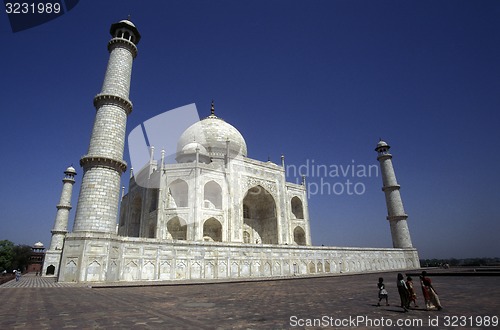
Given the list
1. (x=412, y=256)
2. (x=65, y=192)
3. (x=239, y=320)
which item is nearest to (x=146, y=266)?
(x=239, y=320)

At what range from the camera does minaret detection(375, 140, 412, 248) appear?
1175 inches

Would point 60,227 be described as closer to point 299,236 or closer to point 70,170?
point 70,170

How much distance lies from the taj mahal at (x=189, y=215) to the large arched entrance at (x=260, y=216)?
0.10 metres

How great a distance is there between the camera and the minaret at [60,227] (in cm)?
2689

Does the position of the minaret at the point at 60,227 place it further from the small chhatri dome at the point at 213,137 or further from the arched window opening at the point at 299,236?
the arched window opening at the point at 299,236

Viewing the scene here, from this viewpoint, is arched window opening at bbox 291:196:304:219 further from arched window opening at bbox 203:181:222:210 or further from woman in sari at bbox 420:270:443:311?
woman in sari at bbox 420:270:443:311

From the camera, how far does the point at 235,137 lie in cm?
3144

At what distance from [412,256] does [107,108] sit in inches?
1229

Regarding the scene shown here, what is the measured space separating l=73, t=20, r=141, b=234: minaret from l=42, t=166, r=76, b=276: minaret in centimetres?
1586

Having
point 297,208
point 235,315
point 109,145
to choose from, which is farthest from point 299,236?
point 235,315

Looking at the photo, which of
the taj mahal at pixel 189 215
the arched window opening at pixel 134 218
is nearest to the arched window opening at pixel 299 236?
the taj mahal at pixel 189 215

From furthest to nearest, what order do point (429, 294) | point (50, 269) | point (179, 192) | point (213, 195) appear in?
point (50, 269)
point (213, 195)
point (179, 192)
point (429, 294)

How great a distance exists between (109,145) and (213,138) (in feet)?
50.4

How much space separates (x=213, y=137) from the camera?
99.0ft
